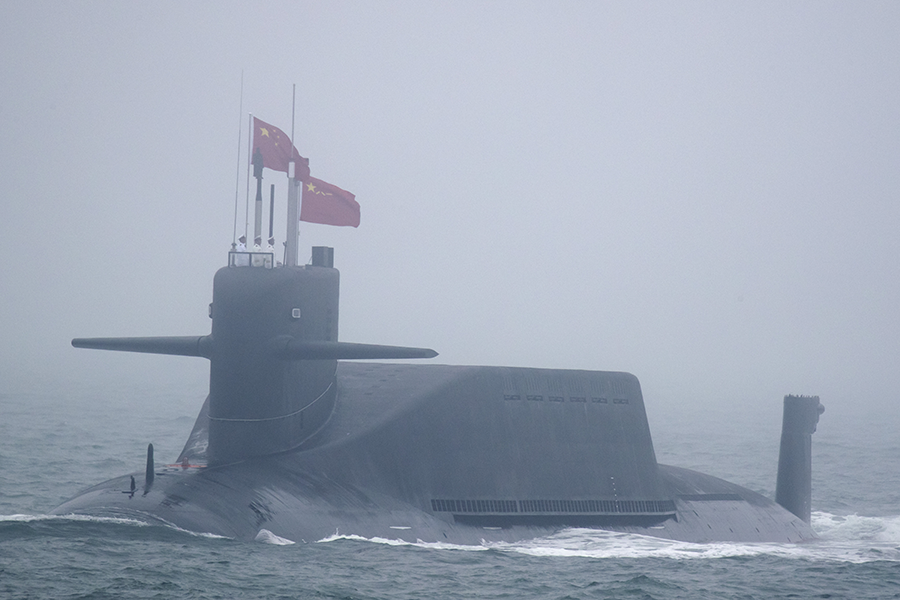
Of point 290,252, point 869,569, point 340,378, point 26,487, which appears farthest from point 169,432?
point 869,569

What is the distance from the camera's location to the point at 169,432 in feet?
146

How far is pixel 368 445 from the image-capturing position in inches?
688

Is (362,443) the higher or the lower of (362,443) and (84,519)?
the higher

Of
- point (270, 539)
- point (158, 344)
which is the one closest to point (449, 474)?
point (270, 539)

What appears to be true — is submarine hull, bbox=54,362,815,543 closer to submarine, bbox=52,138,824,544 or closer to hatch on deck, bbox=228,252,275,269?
submarine, bbox=52,138,824,544

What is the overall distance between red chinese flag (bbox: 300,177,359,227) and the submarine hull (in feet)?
10.0

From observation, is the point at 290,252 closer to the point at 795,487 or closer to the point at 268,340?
the point at 268,340

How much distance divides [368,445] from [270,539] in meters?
3.00

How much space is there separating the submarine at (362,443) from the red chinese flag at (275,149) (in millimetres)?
71

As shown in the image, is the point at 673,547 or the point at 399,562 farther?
the point at 673,547

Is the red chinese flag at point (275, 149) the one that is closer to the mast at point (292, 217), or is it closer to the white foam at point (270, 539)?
the mast at point (292, 217)

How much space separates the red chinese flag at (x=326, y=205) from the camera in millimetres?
18031

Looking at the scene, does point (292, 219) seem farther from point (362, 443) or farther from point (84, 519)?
point (84, 519)

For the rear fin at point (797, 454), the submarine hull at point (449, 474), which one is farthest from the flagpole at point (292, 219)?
the rear fin at point (797, 454)
